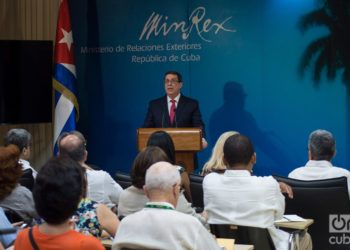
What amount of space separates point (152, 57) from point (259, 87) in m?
1.53

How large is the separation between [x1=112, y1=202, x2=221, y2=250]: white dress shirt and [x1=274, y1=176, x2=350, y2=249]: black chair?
2.07 metres

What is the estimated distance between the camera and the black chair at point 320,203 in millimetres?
4617

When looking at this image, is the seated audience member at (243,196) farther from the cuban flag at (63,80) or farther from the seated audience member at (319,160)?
the cuban flag at (63,80)

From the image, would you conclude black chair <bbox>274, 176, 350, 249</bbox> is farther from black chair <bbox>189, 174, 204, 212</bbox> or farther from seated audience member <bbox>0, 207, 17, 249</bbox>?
seated audience member <bbox>0, 207, 17, 249</bbox>

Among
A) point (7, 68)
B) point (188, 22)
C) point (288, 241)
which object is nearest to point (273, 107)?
point (188, 22)

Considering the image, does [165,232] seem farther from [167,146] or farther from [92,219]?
[167,146]

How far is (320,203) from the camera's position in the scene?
469cm

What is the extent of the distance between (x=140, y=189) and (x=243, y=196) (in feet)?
2.20

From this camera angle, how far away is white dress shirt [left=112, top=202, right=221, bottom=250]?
8.93 feet

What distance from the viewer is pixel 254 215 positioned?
392cm

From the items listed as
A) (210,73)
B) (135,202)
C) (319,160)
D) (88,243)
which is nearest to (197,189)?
(319,160)

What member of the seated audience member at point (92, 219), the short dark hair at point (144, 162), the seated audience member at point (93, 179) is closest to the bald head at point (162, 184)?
the seated audience member at point (92, 219)

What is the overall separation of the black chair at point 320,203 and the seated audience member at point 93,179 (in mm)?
1294

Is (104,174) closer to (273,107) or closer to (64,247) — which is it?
(64,247)
